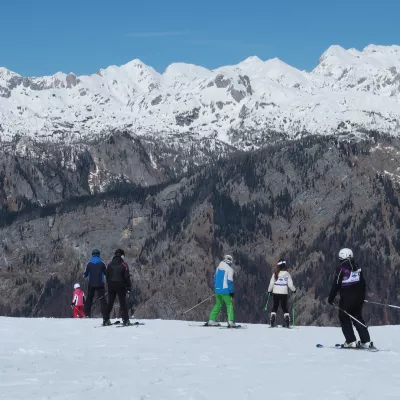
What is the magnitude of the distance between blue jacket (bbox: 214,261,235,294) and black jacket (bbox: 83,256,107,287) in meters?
6.20

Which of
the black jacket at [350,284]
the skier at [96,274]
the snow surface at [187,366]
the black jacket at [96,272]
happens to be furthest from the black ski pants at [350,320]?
the black jacket at [96,272]

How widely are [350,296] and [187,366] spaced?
6.30m

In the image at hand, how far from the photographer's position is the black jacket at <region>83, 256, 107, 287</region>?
34.1 m

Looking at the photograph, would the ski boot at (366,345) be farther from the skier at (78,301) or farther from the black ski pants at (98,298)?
the skier at (78,301)

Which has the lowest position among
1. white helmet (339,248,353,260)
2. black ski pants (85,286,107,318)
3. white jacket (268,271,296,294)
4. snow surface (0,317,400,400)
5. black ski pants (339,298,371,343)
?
snow surface (0,317,400,400)

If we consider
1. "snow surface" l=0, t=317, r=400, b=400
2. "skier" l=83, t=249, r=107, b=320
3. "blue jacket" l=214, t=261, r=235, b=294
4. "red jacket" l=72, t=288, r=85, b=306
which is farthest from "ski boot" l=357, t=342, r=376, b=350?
"red jacket" l=72, t=288, r=85, b=306

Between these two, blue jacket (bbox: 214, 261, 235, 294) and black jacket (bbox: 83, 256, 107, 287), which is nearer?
blue jacket (bbox: 214, 261, 235, 294)

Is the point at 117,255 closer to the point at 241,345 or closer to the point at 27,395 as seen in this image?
the point at 241,345

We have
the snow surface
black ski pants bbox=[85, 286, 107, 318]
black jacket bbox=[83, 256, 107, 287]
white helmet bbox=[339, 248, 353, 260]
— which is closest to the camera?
the snow surface

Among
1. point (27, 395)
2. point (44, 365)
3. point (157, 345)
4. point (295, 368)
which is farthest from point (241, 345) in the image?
point (27, 395)

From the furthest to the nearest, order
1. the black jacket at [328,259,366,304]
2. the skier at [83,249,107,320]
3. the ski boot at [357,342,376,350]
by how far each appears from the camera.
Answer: the skier at [83,249,107,320] → the black jacket at [328,259,366,304] → the ski boot at [357,342,376,350]

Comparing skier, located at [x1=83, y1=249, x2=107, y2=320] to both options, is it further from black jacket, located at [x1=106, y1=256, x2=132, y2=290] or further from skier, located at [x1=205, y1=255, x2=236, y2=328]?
skier, located at [x1=205, y1=255, x2=236, y2=328]

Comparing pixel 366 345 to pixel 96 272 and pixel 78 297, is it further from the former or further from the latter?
pixel 78 297

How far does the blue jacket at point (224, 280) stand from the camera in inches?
1183
